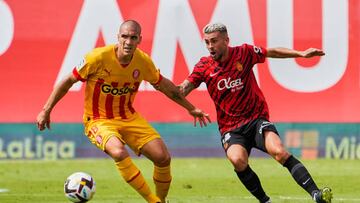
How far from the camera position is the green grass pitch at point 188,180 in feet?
41.0

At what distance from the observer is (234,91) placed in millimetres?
11055

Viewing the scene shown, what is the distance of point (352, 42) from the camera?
17109 mm

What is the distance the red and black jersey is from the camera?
36.3ft

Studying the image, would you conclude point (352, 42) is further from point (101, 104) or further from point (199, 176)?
point (101, 104)

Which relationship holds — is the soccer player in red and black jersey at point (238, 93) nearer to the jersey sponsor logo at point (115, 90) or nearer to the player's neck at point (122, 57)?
the jersey sponsor logo at point (115, 90)

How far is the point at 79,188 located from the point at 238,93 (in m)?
2.13

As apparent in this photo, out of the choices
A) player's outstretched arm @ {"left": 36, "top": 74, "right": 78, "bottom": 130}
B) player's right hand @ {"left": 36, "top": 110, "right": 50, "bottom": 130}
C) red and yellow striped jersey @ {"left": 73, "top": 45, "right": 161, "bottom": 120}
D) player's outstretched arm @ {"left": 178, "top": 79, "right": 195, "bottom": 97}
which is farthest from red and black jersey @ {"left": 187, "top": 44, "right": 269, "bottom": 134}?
player's right hand @ {"left": 36, "top": 110, "right": 50, "bottom": 130}

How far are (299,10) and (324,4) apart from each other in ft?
1.50

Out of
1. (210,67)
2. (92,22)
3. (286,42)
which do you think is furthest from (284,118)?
(210,67)

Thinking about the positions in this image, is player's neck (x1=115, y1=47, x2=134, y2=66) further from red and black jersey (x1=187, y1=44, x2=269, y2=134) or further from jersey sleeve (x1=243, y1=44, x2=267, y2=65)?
jersey sleeve (x1=243, y1=44, x2=267, y2=65)

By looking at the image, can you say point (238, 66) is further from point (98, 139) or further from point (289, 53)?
point (98, 139)

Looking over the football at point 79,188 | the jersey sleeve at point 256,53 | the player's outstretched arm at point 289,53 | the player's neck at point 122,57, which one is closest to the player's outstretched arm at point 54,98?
the player's neck at point 122,57

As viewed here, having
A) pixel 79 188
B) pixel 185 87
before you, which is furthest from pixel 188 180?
pixel 79 188

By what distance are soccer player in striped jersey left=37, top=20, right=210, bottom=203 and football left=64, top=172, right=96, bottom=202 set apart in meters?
0.41
